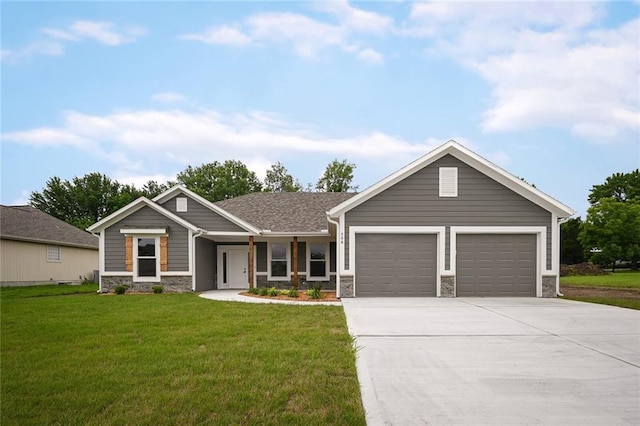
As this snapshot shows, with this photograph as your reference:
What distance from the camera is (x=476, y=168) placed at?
14.6m

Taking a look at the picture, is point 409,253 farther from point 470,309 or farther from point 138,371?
point 138,371

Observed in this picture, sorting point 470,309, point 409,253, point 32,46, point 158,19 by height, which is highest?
point 158,19

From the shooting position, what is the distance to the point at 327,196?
74.5ft

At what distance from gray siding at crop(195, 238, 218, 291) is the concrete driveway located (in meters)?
9.10

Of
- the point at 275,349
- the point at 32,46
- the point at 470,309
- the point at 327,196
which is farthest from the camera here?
the point at 327,196

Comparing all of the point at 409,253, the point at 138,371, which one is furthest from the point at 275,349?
the point at 409,253

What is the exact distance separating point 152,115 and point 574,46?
21171 mm

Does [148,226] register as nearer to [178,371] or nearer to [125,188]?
[178,371]

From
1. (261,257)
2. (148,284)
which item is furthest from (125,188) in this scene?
(148,284)

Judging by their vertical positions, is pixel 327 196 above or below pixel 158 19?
below

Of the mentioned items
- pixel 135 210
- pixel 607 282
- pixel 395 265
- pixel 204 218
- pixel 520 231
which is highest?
pixel 135 210

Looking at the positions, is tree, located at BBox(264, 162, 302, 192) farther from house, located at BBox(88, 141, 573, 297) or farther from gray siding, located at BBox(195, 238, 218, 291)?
house, located at BBox(88, 141, 573, 297)

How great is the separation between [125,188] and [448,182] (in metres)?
48.9

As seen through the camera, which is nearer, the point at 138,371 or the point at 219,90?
the point at 138,371
